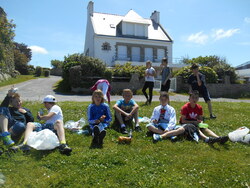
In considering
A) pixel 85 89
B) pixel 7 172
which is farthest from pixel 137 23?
pixel 7 172

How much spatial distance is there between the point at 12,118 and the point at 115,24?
33247 mm

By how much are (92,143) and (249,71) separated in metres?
47.6

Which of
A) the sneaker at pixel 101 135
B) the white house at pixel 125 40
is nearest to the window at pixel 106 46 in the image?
the white house at pixel 125 40

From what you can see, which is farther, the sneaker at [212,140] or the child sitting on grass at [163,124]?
the child sitting on grass at [163,124]

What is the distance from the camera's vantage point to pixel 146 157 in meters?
4.39

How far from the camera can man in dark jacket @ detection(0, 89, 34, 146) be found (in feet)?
16.1

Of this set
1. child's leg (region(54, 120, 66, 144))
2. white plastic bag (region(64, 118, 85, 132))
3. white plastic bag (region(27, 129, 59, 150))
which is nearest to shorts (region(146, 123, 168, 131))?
white plastic bag (region(64, 118, 85, 132))

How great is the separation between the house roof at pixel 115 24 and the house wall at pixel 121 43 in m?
0.81

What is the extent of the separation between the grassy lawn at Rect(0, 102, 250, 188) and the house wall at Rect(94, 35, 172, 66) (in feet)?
93.3

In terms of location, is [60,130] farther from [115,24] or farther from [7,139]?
[115,24]

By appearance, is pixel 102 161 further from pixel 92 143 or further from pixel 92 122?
pixel 92 122

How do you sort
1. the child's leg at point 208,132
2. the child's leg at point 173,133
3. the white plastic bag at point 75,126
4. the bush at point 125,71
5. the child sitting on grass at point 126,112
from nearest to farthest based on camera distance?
the child's leg at point 173,133 → the child's leg at point 208,132 → the white plastic bag at point 75,126 → the child sitting on grass at point 126,112 → the bush at point 125,71

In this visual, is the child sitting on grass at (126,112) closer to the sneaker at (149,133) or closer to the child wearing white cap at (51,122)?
the sneaker at (149,133)

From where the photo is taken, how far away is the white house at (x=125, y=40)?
33.5m
